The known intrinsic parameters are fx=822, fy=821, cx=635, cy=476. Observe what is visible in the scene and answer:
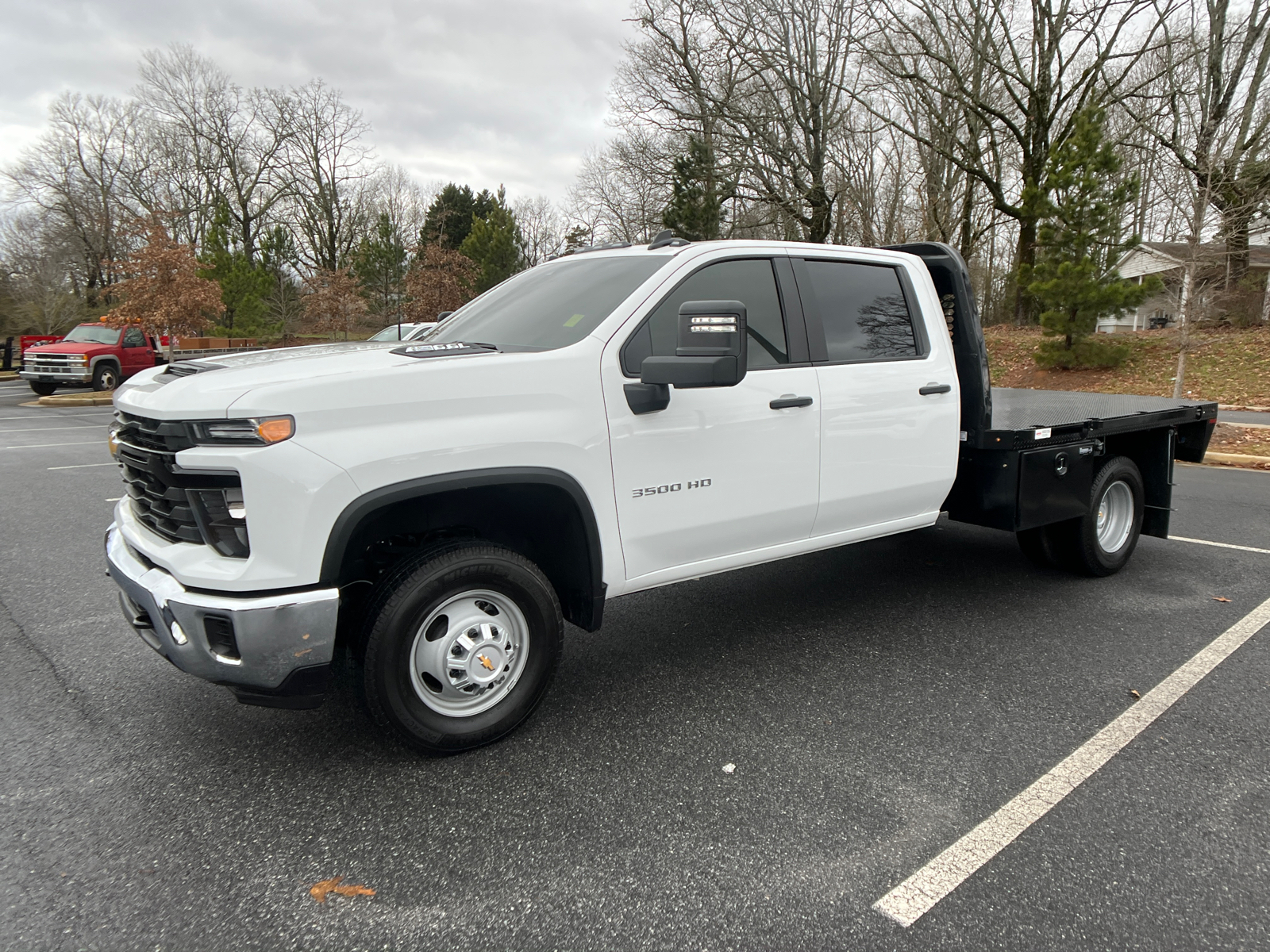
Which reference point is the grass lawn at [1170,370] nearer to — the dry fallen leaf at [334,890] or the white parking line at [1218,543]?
the white parking line at [1218,543]

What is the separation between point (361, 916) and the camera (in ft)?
7.54

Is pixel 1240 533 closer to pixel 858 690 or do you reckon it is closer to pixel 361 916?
pixel 858 690

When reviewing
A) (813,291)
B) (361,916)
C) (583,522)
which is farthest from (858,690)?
(361,916)

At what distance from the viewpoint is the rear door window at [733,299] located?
11.0 ft

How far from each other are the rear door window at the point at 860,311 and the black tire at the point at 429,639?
6.17 feet

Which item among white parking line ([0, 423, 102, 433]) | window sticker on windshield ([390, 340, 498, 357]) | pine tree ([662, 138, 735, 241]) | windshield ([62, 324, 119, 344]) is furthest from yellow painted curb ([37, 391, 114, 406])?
window sticker on windshield ([390, 340, 498, 357])

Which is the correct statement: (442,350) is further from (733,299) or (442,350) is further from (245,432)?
(733,299)

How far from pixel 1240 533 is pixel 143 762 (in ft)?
24.6

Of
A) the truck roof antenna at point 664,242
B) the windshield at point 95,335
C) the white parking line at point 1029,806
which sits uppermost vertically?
the windshield at point 95,335

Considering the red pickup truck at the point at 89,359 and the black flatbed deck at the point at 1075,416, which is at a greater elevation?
the red pickup truck at the point at 89,359

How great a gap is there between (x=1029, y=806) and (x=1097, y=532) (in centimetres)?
305

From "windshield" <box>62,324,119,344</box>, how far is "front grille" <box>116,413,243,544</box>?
876 inches

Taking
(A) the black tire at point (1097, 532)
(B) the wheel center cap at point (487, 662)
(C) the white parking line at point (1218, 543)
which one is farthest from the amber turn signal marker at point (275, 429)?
(C) the white parking line at point (1218, 543)

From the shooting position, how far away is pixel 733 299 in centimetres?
368
